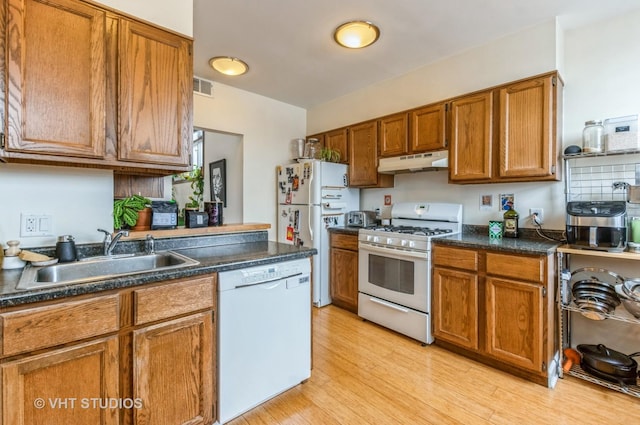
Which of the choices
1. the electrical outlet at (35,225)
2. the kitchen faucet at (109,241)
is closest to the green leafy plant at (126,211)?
the kitchen faucet at (109,241)

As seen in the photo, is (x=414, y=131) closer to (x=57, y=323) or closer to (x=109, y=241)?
(x=109, y=241)

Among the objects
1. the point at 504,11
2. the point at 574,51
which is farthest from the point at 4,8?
the point at 574,51

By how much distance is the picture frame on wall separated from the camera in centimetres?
416

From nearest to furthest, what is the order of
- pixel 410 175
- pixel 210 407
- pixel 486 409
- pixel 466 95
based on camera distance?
1. pixel 210 407
2. pixel 486 409
3. pixel 466 95
4. pixel 410 175

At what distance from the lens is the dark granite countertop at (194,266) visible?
1.13 metres

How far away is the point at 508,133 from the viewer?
2414mm

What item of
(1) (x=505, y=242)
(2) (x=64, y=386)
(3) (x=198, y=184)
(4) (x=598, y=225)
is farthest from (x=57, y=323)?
(3) (x=198, y=184)

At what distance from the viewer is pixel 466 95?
2693mm

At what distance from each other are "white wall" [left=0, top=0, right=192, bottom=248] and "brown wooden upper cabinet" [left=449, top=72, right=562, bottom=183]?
7.43ft

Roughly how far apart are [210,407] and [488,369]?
6.35 ft

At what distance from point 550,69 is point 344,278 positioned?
2584mm

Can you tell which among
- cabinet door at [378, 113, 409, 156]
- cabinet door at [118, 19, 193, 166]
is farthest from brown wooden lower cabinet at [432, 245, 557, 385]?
cabinet door at [118, 19, 193, 166]

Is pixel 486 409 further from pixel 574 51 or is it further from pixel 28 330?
pixel 574 51

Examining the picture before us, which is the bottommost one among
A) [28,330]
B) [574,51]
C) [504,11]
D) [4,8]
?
[28,330]
